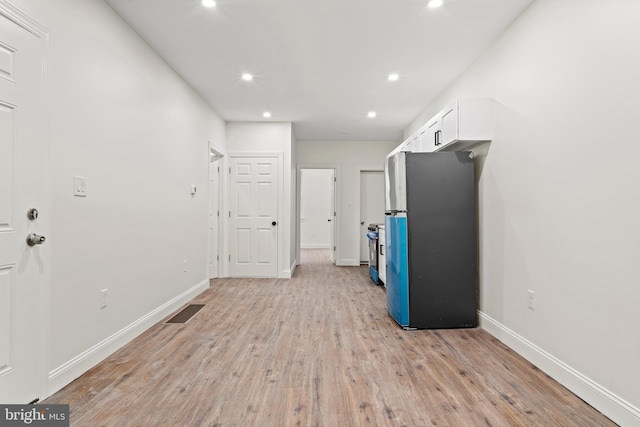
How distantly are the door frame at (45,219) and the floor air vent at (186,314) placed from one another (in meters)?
1.37

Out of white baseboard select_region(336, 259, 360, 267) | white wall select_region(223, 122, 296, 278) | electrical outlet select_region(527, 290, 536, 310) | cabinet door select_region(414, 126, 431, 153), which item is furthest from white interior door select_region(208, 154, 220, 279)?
electrical outlet select_region(527, 290, 536, 310)

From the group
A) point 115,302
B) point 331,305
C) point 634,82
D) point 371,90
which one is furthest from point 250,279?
point 634,82

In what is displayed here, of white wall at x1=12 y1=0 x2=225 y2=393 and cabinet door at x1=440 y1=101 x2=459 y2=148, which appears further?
cabinet door at x1=440 y1=101 x2=459 y2=148

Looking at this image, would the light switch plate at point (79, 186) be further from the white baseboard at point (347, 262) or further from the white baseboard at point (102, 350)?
the white baseboard at point (347, 262)

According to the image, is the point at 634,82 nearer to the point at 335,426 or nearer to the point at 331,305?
the point at 335,426

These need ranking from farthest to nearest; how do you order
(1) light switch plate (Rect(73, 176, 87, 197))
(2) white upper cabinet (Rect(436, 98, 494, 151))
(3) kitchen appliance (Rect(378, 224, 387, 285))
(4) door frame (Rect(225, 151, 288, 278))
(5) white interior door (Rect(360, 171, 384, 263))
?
(5) white interior door (Rect(360, 171, 384, 263))
(4) door frame (Rect(225, 151, 288, 278))
(3) kitchen appliance (Rect(378, 224, 387, 285))
(2) white upper cabinet (Rect(436, 98, 494, 151))
(1) light switch plate (Rect(73, 176, 87, 197))

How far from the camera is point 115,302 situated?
7.93ft

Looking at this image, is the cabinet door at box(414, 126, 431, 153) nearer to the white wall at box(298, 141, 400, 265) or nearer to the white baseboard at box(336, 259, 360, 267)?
the white wall at box(298, 141, 400, 265)

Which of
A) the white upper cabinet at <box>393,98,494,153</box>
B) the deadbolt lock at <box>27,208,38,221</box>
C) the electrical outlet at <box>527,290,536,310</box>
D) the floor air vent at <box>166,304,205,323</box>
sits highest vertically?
the white upper cabinet at <box>393,98,494,153</box>

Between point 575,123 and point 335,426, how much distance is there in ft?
7.15

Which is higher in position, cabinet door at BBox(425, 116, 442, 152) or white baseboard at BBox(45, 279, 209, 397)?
cabinet door at BBox(425, 116, 442, 152)

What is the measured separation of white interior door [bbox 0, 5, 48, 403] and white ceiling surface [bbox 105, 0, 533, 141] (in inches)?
38.6

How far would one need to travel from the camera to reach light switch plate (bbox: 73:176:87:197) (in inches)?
79.9

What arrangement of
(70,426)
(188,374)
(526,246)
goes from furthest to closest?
(526,246)
(188,374)
(70,426)
